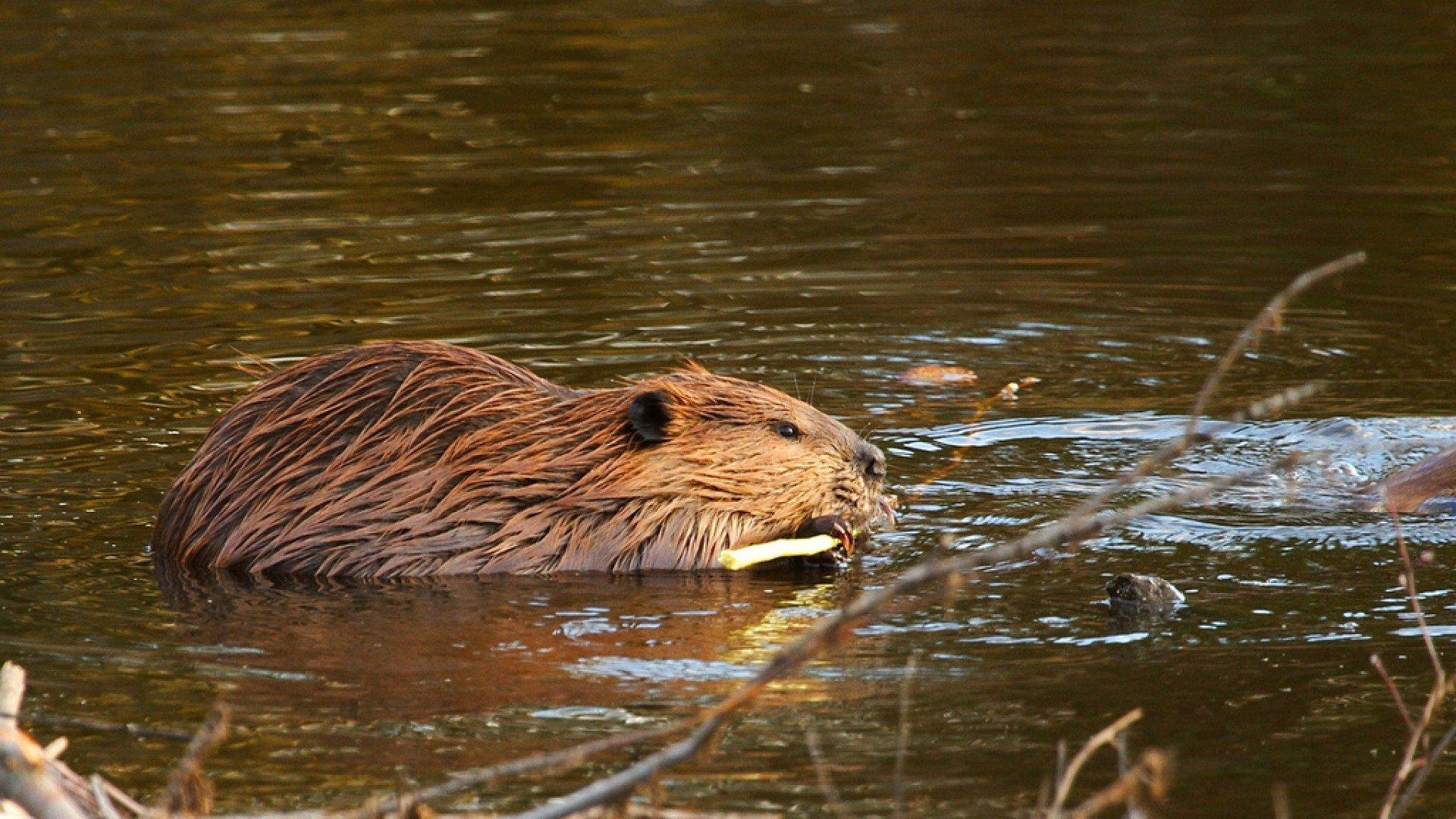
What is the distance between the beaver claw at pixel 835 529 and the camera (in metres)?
4.69

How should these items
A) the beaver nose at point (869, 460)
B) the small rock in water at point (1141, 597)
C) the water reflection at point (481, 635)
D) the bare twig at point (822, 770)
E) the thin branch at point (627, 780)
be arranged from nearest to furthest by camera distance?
the thin branch at point (627, 780)
the bare twig at point (822, 770)
the water reflection at point (481, 635)
the small rock in water at point (1141, 597)
the beaver nose at point (869, 460)

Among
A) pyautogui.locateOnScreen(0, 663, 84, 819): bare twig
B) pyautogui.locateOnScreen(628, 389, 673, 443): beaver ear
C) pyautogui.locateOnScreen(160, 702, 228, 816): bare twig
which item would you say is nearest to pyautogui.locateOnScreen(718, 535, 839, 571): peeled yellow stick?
pyautogui.locateOnScreen(628, 389, 673, 443): beaver ear

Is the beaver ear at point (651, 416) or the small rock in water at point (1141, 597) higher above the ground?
the beaver ear at point (651, 416)

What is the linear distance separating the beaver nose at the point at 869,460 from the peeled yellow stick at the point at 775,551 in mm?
220

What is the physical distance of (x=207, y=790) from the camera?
2633mm

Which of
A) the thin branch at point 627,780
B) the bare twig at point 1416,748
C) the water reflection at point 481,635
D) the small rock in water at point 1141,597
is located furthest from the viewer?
the small rock in water at point 1141,597

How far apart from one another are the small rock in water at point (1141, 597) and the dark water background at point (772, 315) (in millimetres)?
59

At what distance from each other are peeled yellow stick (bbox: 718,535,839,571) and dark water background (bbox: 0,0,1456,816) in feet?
0.35

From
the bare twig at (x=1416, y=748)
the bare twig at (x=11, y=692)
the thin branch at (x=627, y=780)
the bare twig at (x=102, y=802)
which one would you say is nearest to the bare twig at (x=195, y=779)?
the bare twig at (x=102, y=802)

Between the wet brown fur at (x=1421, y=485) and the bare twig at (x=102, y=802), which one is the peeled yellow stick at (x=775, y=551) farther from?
the bare twig at (x=102, y=802)

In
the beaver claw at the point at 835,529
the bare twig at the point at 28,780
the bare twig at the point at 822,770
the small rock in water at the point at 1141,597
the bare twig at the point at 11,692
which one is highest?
the bare twig at the point at 11,692

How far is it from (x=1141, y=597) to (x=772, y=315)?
316 centimetres

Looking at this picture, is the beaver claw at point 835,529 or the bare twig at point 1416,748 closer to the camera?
the bare twig at point 1416,748

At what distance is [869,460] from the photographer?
4.82m
